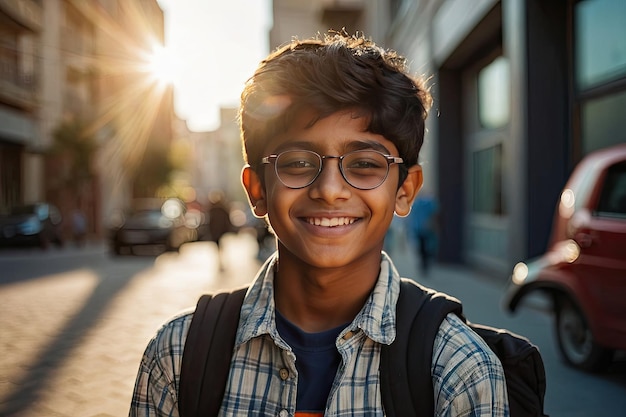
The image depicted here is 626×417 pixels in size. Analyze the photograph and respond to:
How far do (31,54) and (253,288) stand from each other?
33267 millimetres

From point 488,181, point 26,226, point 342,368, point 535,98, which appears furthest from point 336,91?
point 26,226

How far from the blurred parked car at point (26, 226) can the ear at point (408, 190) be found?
2233cm

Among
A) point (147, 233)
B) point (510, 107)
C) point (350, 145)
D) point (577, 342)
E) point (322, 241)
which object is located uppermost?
point (510, 107)

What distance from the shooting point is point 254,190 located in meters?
1.91

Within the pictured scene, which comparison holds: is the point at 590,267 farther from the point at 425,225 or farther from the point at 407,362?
the point at 425,225

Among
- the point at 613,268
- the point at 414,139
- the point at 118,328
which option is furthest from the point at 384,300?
the point at 118,328

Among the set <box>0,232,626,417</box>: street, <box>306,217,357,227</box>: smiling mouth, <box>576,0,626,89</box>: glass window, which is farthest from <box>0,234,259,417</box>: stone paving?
<box>576,0,626,89</box>: glass window

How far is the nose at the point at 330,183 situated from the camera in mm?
1670

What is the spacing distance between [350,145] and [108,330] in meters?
6.17

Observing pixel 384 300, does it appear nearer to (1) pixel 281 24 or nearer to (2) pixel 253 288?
(2) pixel 253 288

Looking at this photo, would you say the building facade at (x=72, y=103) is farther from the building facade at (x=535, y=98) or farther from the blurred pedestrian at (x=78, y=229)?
the building facade at (x=535, y=98)

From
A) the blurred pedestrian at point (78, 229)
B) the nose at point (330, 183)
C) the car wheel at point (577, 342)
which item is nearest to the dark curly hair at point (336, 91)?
the nose at point (330, 183)

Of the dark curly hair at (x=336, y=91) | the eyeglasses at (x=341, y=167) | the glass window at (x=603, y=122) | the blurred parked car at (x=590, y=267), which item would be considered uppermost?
Result: the glass window at (x=603, y=122)

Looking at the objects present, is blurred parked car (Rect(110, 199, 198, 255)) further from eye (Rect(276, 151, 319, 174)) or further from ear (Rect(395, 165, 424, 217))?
eye (Rect(276, 151, 319, 174))
